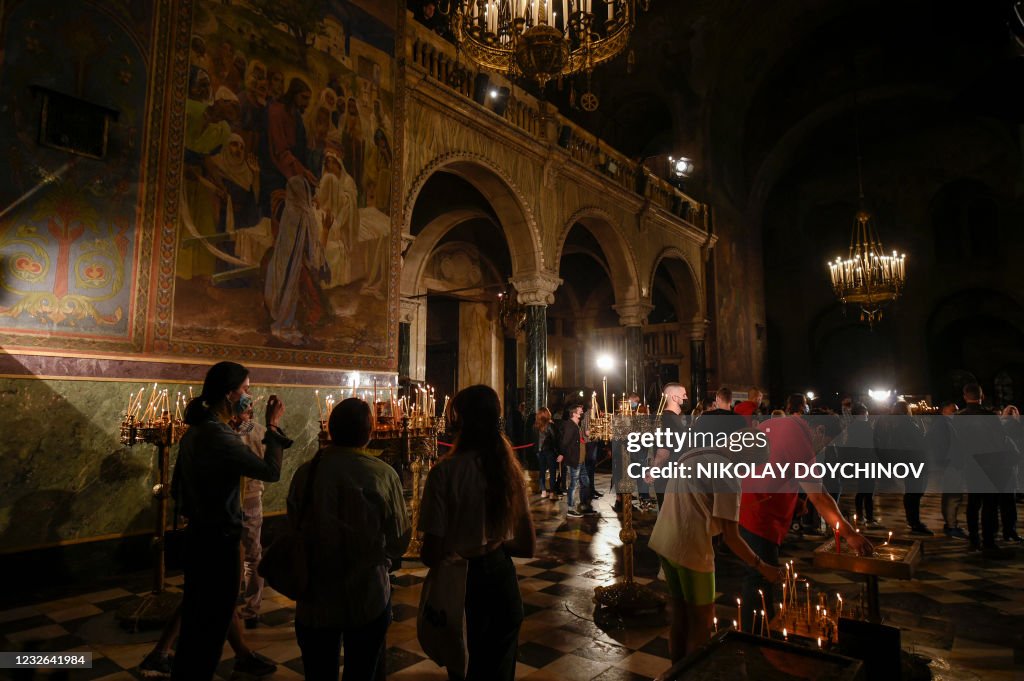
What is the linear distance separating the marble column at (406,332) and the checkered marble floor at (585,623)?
725 centimetres

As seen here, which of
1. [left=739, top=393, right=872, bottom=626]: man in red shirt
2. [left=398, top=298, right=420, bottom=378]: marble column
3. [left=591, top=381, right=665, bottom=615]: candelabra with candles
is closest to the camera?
[left=739, top=393, right=872, bottom=626]: man in red shirt

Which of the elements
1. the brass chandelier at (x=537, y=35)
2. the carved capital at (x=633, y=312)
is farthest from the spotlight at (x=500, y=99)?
the carved capital at (x=633, y=312)

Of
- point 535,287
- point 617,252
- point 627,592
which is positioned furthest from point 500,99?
point 627,592

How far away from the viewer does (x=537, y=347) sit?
10.8 m

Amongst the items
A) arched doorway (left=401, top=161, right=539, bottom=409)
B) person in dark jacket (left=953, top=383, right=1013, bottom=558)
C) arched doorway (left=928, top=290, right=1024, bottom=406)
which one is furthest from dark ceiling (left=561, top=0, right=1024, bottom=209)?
person in dark jacket (left=953, top=383, right=1013, bottom=558)

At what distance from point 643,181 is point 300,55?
928 cm

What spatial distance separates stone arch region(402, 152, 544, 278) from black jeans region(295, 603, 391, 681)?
807cm

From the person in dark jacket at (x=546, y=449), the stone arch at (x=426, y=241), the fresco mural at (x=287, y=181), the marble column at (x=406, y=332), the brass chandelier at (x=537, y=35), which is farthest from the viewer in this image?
the stone arch at (x=426, y=241)

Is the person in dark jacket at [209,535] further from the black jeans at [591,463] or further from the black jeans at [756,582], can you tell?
the black jeans at [591,463]

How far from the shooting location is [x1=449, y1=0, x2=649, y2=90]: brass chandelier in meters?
5.87

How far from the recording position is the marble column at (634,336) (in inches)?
547

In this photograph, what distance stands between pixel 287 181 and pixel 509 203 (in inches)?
178

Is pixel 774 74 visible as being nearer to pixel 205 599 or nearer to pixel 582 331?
pixel 582 331

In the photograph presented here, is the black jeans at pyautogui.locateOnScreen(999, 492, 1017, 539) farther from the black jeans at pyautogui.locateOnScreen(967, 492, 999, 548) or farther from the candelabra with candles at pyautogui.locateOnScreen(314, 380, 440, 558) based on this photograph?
the candelabra with candles at pyautogui.locateOnScreen(314, 380, 440, 558)
